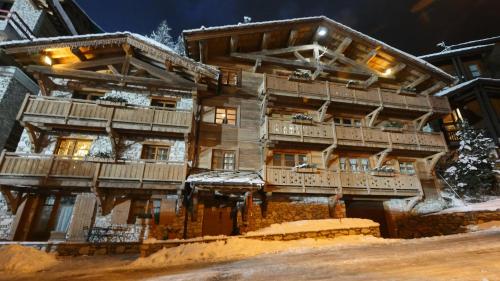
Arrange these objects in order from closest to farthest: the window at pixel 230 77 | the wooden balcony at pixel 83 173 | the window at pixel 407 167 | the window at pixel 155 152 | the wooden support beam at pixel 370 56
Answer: the wooden balcony at pixel 83 173 → the window at pixel 155 152 → the window at pixel 407 167 → the window at pixel 230 77 → the wooden support beam at pixel 370 56

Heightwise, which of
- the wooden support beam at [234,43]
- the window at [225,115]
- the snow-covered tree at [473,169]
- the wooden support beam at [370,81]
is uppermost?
the wooden support beam at [234,43]

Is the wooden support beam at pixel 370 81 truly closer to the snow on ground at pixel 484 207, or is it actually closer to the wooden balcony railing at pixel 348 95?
the wooden balcony railing at pixel 348 95

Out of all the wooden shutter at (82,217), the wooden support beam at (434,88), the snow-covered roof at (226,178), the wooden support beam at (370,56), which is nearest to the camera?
the wooden shutter at (82,217)

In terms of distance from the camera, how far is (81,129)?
14.7 metres

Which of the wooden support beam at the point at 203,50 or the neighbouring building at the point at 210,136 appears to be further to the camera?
the wooden support beam at the point at 203,50

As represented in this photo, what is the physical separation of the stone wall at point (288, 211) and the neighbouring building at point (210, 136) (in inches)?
2.5

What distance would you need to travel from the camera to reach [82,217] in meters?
13.2

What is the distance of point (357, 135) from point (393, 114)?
521 cm

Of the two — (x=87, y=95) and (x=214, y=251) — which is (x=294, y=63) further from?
(x=214, y=251)

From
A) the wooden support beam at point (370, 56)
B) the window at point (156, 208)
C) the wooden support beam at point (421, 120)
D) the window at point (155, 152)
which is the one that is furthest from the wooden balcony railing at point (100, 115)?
the wooden support beam at point (421, 120)

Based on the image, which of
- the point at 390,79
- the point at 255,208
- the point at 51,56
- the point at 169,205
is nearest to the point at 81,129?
the point at 51,56

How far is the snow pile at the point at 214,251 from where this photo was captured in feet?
27.4

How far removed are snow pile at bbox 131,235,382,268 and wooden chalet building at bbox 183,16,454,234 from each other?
3610mm

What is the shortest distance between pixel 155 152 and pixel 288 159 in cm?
837
